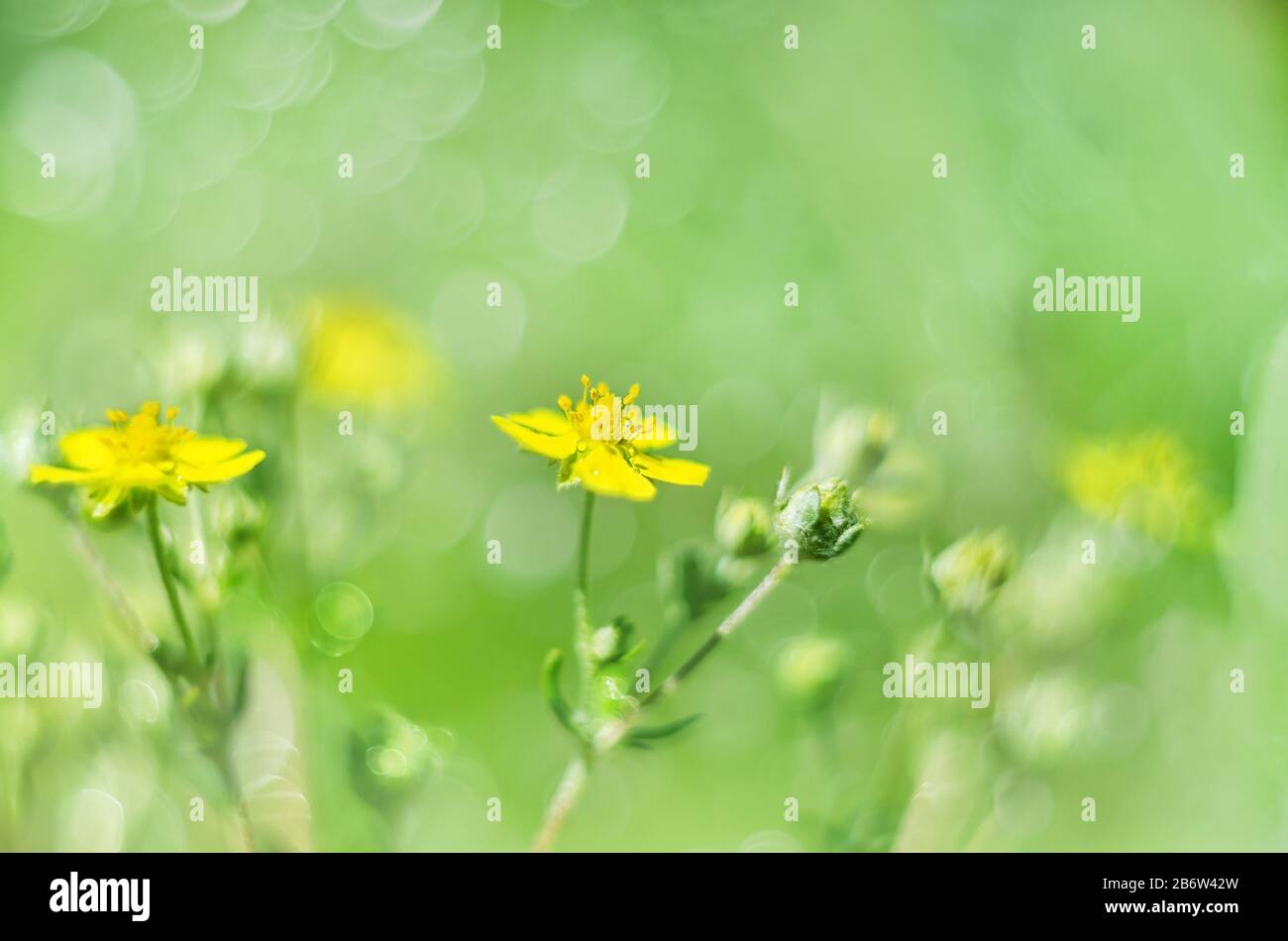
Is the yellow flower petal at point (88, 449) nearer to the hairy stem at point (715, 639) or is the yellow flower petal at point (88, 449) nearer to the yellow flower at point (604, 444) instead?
the yellow flower at point (604, 444)

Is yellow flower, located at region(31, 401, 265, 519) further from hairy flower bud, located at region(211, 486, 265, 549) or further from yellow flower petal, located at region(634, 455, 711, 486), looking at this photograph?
yellow flower petal, located at region(634, 455, 711, 486)

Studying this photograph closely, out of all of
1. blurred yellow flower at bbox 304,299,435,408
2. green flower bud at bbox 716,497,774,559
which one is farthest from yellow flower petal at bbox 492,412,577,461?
blurred yellow flower at bbox 304,299,435,408

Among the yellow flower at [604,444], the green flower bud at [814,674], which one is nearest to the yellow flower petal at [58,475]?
the yellow flower at [604,444]

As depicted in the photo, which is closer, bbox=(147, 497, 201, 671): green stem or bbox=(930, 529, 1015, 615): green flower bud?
bbox=(147, 497, 201, 671): green stem

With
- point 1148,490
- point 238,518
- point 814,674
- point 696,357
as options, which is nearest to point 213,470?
point 238,518

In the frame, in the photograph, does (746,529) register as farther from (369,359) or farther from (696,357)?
(696,357)
